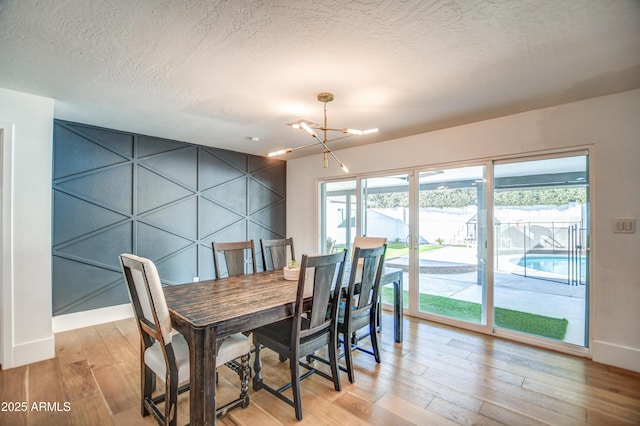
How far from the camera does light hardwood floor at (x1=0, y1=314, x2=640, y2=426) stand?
6.31 feet

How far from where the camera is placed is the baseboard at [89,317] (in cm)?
335

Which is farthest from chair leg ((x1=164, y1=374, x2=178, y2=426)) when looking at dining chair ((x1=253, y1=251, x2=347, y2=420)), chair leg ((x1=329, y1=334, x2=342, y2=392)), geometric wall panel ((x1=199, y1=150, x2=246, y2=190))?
geometric wall panel ((x1=199, y1=150, x2=246, y2=190))

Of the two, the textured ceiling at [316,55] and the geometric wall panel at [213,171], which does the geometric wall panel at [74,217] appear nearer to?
the textured ceiling at [316,55]

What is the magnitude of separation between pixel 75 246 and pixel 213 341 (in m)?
3.02

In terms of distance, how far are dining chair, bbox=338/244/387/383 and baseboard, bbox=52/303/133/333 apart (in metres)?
3.02

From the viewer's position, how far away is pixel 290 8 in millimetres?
1552

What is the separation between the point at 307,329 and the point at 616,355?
2.81 metres

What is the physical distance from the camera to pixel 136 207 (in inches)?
155

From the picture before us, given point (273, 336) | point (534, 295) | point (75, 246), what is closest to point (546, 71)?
point (534, 295)

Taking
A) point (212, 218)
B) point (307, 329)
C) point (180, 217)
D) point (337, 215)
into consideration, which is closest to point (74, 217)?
point (180, 217)

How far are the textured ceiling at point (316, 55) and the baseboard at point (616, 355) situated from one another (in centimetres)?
229

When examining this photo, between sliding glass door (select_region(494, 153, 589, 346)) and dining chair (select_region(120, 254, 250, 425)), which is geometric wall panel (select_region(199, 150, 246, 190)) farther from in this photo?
sliding glass door (select_region(494, 153, 589, 346))

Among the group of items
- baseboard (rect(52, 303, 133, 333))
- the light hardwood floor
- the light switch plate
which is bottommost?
the light hardwood floor

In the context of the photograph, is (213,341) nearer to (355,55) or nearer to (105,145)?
(355,55)
